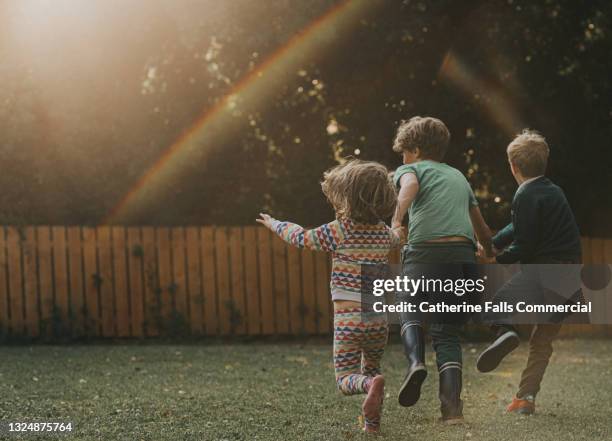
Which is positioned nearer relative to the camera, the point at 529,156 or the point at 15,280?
the point at 529,156

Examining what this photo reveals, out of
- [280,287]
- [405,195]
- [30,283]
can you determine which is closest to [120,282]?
[30,283]

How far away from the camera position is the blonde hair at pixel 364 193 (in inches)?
181

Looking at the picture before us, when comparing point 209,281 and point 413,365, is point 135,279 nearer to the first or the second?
point 209,281

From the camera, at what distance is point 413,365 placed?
4.70 metres

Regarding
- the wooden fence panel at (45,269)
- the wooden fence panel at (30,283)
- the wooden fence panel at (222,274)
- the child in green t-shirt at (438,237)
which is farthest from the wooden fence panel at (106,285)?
the child in green t-shirt at (438,237)

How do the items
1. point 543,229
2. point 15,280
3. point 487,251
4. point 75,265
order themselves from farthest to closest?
1. point 75,265
2. point 15,280
3. point 487,251
4. point 543,229

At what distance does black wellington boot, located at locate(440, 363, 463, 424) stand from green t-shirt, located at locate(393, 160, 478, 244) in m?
0.74

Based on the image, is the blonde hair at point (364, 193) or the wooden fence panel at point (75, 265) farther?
the wooden fence panel at point (75, 265)

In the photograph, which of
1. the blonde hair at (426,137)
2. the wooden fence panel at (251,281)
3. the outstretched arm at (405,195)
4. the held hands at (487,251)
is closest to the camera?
the outstretched arm at (405,195)

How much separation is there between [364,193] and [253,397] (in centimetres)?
231

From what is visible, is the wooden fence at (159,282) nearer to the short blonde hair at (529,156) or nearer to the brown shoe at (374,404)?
the short blonde hair at (529,156)

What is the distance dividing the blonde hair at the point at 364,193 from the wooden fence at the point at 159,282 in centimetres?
720

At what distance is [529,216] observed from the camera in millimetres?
5254

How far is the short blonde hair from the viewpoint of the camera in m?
5.36
